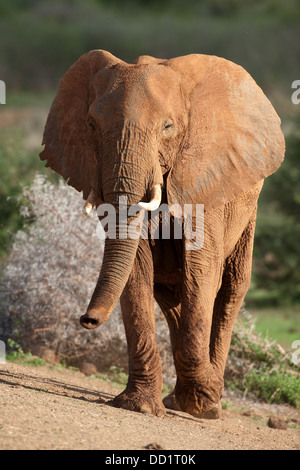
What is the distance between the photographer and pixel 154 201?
537 centimetres

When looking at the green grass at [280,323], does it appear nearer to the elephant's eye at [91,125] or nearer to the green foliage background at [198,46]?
the green foliage background at [198,46]

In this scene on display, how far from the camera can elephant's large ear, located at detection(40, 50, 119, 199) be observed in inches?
247

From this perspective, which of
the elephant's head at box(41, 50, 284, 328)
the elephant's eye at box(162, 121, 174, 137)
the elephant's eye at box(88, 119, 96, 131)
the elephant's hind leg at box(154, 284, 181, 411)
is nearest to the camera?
the elephant's head at box(41, 50, 284, 328)

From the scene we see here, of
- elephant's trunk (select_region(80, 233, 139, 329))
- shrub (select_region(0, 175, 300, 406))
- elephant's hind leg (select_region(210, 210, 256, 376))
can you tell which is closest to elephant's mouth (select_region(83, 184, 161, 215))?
elephant's trunk (select_region(80, 233, 139, 329))

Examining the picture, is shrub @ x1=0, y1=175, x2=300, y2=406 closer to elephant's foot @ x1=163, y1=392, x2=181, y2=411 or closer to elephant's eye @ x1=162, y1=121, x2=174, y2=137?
elephant's foot @ x1=163, y1=392, x2=181, y2=411

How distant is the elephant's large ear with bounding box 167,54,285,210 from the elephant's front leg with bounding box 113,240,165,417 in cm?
59

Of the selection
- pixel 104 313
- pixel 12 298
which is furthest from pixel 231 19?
pixel 104 313

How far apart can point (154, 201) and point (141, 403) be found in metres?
1.49

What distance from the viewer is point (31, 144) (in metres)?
23.9

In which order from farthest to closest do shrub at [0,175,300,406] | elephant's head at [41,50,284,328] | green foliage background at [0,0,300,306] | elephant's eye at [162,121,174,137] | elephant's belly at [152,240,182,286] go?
1. green foliage background at [0,0,300,306]
2. shrub at [0,175,300,406]
3. elephant's belly at [152,240,182,286]
4. elephant's eye at [162,121,174,137]
5. elephant's head at [41,50,284,328]

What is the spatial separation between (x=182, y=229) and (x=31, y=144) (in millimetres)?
18511
